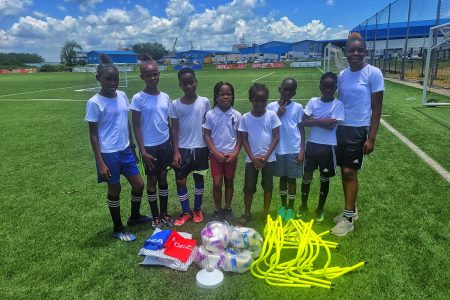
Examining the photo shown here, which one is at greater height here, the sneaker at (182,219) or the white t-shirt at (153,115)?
the white t-shirt at (153,115)

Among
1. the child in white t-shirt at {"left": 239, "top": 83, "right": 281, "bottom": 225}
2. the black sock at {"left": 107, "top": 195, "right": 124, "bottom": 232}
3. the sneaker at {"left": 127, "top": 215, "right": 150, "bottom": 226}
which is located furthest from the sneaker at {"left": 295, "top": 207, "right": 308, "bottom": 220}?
the black sock at {"left": 107, "top": 195, "right": 124, "bottom": 232}

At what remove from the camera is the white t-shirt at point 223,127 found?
13.3ft

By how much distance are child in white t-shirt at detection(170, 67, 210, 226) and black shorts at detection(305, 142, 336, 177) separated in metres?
1.24

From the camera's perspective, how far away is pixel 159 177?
171 inches

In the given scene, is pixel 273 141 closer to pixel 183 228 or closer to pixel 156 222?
pixel 183 228

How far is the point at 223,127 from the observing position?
13.4 feet

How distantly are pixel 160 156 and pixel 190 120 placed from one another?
22.0 inches

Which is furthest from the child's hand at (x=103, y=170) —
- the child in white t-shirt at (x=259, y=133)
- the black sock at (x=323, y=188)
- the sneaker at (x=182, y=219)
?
the black sock at (x=323, y=188)

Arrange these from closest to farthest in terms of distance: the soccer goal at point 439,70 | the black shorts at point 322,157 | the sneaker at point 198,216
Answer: the black shorts at point 322,157 → the sneaker at point 198,216 → the soccer goal at point 439,70

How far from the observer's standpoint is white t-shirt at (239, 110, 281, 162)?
3965 millimetres

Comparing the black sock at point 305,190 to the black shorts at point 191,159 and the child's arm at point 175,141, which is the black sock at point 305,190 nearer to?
the black shorts at point 191,159

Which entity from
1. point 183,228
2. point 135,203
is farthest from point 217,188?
point 135,203

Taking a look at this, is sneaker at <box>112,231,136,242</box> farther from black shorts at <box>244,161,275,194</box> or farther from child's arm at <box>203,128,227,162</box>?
black shorts at <box>244,161,275,194</box>

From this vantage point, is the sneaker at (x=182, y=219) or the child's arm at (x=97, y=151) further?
the sneaker at (x=182, y=219)
